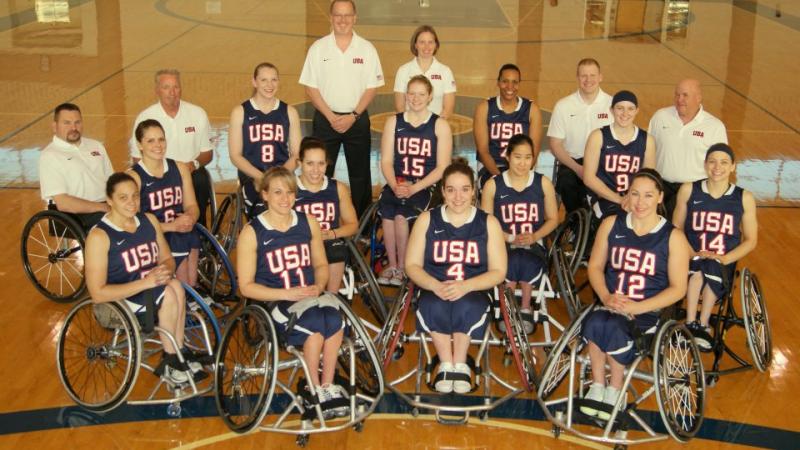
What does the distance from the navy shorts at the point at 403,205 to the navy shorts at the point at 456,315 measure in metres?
1.23

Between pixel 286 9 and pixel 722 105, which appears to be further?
pixel 286 9

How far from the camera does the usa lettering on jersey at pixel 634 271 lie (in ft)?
13.1

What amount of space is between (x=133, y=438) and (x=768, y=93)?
878 centimetres

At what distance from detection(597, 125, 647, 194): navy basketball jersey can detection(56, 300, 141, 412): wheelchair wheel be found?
9.12ft

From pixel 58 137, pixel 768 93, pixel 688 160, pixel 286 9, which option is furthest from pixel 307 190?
pixel 286 9

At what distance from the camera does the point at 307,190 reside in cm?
475

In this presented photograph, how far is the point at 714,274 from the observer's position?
4.44 metres

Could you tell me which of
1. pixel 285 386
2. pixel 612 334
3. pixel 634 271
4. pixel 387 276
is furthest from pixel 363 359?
pixel 634 271

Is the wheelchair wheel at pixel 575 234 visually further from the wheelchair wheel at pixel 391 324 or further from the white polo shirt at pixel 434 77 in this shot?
the white polo shirt at pixel 434 77

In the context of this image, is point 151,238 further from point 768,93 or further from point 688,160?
point 768,93

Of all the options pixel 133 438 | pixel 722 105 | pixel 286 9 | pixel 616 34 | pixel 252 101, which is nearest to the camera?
pixel 133 438

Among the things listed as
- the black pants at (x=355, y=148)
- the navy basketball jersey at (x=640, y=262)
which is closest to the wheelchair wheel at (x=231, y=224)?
the black pants at (x=355, y=148)

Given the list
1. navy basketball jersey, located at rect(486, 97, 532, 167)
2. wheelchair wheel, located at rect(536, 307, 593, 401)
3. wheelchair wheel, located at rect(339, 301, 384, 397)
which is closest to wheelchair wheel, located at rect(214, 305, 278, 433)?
wheelchair wheel, located at rect(339, 301, 384, 397)

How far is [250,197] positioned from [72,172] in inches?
39.5
